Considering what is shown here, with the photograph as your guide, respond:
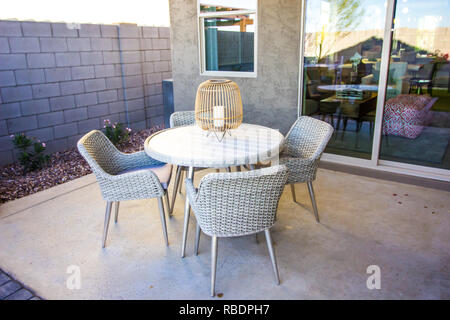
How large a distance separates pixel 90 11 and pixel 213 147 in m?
4.05

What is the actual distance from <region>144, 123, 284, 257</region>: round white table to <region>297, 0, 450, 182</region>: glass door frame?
141 centimetres

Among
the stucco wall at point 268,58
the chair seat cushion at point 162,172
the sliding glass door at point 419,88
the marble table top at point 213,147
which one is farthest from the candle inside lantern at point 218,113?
the sliding glass door at point 419,88

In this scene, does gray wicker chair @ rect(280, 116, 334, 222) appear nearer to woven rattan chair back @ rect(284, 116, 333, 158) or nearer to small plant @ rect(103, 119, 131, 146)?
woven rattan chair back @ rect(284, 116, 333, 158)

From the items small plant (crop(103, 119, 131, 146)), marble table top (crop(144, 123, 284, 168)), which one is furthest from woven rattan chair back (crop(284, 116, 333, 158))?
small plant (crop(103, 119, 131, 146))

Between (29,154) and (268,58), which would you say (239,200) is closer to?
(268,58)

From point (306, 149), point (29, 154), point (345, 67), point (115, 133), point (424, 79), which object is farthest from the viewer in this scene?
point (115, 133)

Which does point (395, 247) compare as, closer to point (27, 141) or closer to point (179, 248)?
point (179, 248)

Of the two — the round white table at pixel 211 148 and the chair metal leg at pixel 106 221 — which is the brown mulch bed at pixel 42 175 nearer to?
the chair metal leg at pixel 106 221

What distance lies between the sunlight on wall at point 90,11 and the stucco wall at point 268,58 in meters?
1.45

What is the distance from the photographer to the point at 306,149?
2.99 meters

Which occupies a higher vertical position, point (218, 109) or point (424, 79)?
point (424, 79)

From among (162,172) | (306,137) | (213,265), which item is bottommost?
(213,265)

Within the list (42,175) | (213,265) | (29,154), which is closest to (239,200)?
(213,265)
